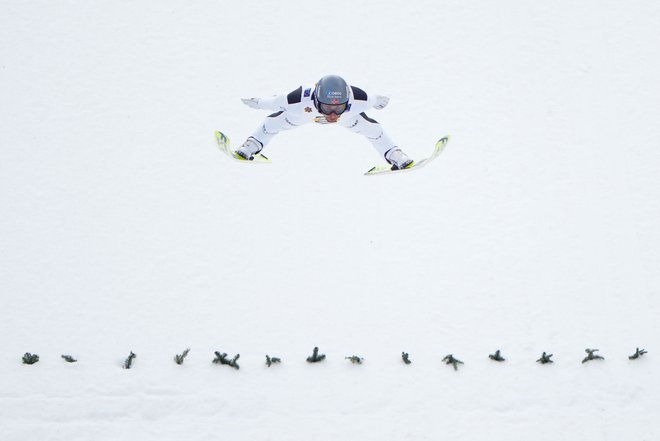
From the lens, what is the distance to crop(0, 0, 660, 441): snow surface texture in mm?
6547

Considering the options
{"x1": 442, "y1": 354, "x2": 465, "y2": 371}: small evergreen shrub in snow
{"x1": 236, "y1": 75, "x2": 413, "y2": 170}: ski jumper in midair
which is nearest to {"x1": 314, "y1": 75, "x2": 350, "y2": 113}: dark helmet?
{"x1": 236, "y1": 75, "x2": 413, "y2": 170}: ski jumper in midair

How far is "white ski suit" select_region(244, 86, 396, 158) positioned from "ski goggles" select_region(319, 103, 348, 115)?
136 mm

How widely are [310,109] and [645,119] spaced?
5.62m

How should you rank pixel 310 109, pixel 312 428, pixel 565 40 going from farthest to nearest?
pixel 565 40 < pixel 310 109 < pixel 312 428

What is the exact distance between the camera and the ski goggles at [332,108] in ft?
22.4

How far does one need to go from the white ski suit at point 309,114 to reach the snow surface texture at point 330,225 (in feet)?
3.62

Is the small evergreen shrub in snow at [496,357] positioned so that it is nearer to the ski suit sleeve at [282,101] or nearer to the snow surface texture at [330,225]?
the snow surface texture at [330,225]

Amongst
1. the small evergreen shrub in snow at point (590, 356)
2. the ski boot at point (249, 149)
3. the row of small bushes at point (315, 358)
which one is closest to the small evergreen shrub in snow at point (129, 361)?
the row of small bushes at point (315, 358)

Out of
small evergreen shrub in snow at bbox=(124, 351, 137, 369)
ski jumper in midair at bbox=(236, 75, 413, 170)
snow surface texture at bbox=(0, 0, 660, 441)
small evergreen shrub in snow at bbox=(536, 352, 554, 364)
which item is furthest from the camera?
small evergreen shrub in snow at bbox=(536, 352, 554, 364)

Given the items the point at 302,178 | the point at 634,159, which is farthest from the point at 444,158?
the point at 634,159

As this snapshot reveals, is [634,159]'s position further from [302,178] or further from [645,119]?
[302,178]

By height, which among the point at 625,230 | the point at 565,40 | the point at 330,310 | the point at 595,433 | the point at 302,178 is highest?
the point at 565,40

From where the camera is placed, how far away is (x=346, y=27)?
35.1 ft

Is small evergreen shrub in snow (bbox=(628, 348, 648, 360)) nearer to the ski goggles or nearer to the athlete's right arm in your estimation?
the ski goggles
